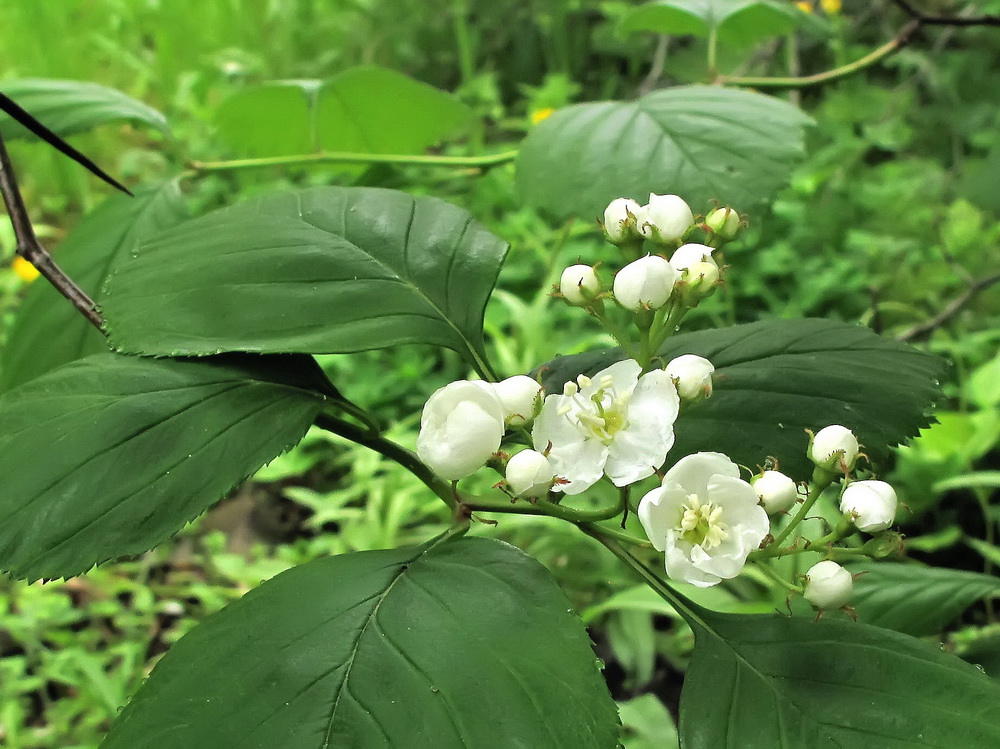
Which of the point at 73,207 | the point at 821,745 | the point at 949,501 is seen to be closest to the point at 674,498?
the point at 821,745

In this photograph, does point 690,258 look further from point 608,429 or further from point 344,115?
point 344,115

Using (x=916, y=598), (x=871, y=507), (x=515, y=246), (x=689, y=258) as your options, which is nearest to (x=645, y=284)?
(x=689, y=258)

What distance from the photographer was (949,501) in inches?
50.9

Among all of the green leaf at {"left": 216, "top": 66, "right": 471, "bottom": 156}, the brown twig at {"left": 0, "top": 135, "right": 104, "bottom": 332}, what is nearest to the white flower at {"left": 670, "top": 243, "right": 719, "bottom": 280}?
the brown twig at {"left": 0, "top": 135, "right": 104, "bottom": 332}

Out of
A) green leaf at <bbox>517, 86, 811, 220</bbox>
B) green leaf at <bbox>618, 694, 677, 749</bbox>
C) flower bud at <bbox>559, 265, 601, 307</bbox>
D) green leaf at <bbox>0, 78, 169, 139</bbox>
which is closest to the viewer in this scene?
flower bud at <bbox>559, 265, 601, 307</bbox>

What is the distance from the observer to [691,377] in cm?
35

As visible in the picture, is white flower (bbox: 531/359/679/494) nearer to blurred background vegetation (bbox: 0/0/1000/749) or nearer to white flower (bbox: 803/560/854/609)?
white flower (bbox: 803/560/854/609)

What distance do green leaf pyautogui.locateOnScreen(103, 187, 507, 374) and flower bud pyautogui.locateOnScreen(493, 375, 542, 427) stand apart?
0.09m

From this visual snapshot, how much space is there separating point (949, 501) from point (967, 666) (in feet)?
3.58

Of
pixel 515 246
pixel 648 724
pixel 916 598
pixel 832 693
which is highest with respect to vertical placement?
A: pixel 832 693

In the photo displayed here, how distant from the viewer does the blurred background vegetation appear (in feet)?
3.63

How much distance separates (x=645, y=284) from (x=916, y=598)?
481 millimetres

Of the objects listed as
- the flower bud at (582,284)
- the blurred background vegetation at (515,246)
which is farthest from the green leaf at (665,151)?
the flower bud at (582,284)

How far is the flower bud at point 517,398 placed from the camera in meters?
0.36
